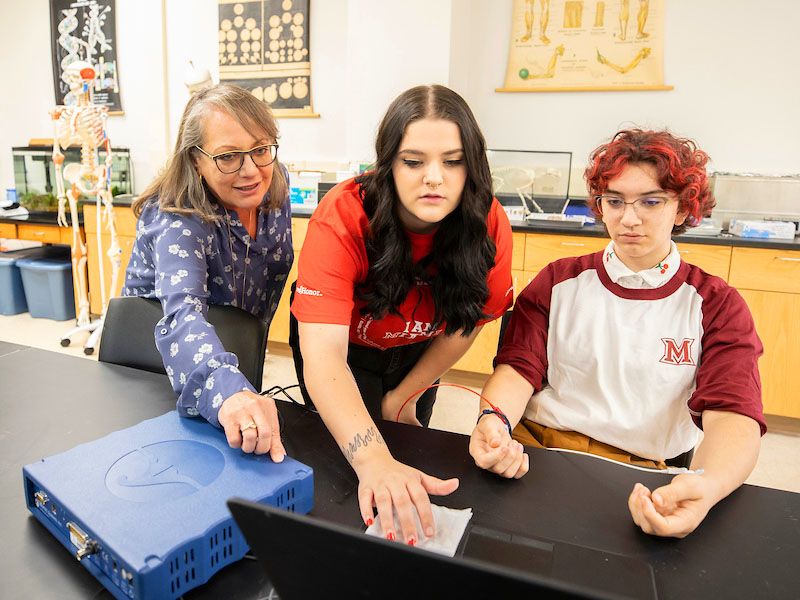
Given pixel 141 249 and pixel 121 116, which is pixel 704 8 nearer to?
pixel 141 249

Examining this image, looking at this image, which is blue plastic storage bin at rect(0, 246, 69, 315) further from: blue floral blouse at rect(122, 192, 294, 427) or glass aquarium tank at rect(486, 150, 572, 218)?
blue floral blouse at rect(122, 192, 294, 427)

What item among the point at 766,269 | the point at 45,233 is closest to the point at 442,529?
the point at 766,269

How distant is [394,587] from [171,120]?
4332 mm

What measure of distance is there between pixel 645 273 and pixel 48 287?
3.99 m

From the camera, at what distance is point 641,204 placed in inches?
47.6

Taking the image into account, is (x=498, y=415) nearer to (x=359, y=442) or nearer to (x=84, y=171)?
(x=359, y=442)

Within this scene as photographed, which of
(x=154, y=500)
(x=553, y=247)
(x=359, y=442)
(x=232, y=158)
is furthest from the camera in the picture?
(x=553, y=247)

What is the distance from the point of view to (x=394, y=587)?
1.38ft

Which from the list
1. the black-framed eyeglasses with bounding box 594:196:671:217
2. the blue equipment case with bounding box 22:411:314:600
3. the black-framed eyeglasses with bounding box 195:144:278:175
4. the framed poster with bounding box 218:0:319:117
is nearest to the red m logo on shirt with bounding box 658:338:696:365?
the black-framed eyeglasses with bounding box 594:196:671:217

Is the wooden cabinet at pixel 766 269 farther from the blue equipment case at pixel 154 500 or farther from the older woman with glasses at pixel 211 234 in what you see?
the blue equipment case at pixel 154 500

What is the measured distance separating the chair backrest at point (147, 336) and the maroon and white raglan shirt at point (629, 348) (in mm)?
558

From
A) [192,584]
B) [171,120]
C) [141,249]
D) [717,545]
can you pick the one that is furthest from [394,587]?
[171,120]

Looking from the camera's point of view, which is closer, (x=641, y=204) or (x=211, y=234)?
(x=641, y=204)

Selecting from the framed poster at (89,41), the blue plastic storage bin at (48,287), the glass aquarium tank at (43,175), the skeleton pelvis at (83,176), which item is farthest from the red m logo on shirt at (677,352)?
the framed poster at (89,41)
